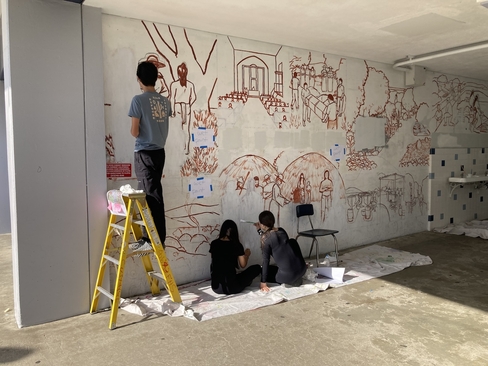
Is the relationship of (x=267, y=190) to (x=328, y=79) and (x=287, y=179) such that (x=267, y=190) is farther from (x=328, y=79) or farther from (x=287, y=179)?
(x=328, y=79)

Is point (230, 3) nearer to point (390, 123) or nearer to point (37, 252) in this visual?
point (37, 252)

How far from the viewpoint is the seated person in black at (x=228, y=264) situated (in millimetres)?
3984

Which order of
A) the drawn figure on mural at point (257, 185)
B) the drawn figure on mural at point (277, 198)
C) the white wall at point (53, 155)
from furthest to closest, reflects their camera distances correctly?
the drawn figure on mural at point (277, 198), the drawn figure on mural at point (257, 185), the white wall at point (53, 155)

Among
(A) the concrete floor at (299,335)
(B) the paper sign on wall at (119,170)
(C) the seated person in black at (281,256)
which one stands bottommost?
(A) the concrete floor at (299,335)

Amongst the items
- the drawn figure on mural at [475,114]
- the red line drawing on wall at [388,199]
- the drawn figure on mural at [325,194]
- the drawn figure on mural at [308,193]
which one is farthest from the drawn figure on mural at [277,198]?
the drawn figure on mural at [475,114]

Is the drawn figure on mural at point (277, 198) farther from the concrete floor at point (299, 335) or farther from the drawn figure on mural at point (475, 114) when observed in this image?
the drawn figure on mural at point (475, 114)

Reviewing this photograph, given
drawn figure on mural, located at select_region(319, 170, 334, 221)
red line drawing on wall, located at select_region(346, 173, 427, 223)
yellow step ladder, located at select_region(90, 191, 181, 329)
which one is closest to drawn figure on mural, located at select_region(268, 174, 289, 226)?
drawn figure on mural, located at select_region(319, 170, 334, 221)

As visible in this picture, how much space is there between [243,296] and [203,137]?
1.70 metres

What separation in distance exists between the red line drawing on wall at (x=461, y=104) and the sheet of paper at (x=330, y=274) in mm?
3816

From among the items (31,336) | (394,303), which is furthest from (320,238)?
(31,336)

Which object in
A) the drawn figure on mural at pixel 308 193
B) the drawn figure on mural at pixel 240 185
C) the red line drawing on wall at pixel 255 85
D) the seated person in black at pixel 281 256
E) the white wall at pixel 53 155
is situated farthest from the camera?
the drawn figure on mural at pixel 308 193

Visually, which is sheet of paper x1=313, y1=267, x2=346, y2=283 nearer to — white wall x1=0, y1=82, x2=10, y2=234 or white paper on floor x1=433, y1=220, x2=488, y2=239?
white paper on floor x1=433, y1=220, x2=488, y2=239

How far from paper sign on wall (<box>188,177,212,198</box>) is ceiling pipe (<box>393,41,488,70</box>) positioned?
11.4 feet

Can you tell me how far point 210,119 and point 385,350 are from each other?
278 centimetres
